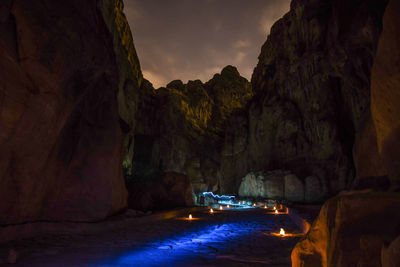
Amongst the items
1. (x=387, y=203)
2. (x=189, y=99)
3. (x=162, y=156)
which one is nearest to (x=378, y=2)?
(x=387, y=203)

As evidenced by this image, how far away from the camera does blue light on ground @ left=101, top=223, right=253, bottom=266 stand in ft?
14.8

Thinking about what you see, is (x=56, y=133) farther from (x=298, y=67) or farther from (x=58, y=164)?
(x=298, y=67)

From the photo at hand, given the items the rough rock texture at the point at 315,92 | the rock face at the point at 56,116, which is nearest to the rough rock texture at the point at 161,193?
the rock face at the point at 56,116

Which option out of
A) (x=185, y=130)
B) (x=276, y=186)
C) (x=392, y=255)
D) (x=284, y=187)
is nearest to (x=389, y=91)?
(x=392, y=255)

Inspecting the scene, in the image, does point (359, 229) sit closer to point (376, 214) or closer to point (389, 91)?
point (376, 214)

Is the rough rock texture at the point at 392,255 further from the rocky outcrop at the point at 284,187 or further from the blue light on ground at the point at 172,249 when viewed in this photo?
the rocky outcrop at the point at 284,187

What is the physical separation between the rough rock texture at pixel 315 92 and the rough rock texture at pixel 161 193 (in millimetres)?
12829

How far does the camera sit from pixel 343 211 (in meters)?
2.37

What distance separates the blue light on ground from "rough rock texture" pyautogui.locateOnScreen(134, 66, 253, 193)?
2630 cm

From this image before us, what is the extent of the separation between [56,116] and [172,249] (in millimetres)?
5002

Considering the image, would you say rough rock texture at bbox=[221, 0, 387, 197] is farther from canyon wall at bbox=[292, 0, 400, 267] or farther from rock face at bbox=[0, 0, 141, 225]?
rock face at bbox=[0, 0, 141, 225]

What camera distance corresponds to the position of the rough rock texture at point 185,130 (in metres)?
37.1

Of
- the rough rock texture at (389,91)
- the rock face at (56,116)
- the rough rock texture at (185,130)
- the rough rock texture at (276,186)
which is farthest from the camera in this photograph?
the rough rock texture at (185,130)

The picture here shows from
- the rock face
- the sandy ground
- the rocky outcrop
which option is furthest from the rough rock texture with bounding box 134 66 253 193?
the sandy ground
